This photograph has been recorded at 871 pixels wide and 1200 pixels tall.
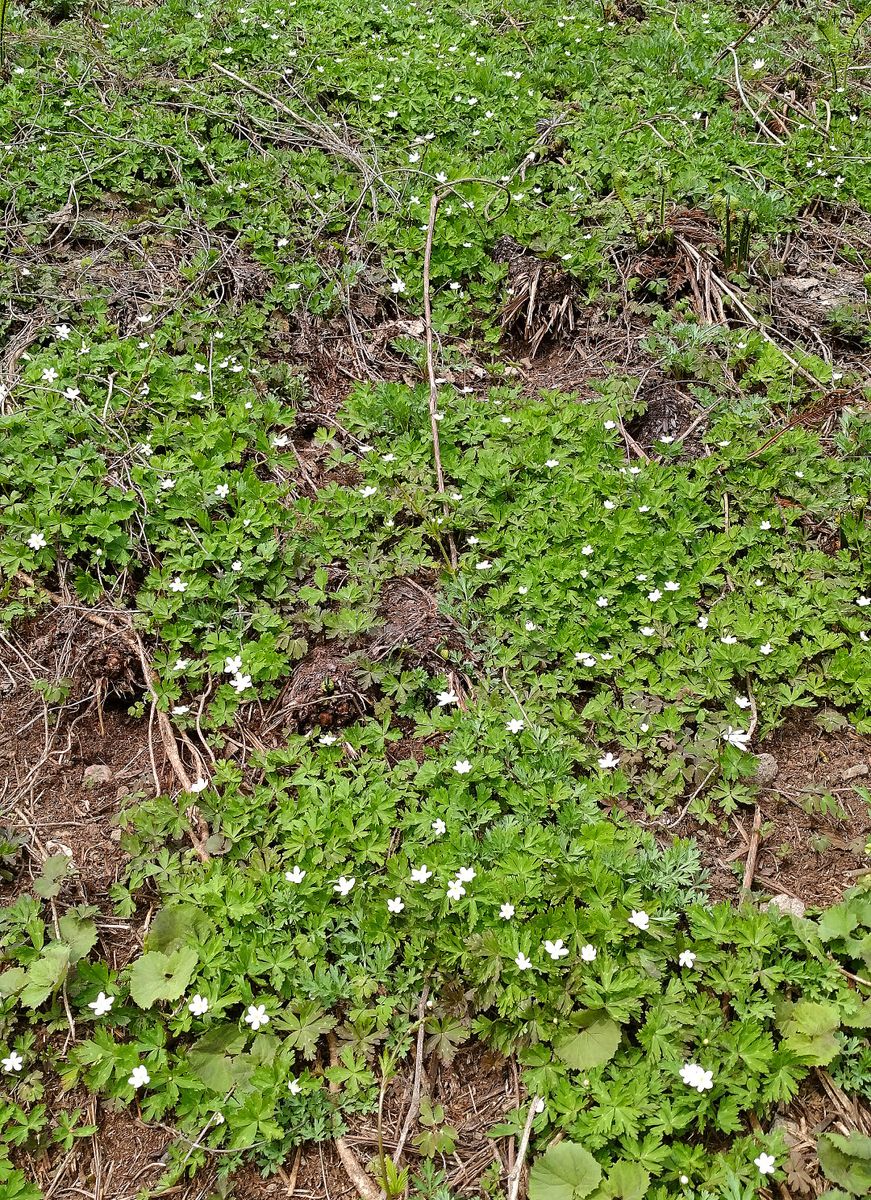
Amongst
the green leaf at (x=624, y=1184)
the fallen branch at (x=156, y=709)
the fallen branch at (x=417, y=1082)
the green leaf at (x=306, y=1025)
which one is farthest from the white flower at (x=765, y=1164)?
the fallen branch at (x=156, y=709)

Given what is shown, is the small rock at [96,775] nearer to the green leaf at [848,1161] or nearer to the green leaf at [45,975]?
the green leaf at [45,975]

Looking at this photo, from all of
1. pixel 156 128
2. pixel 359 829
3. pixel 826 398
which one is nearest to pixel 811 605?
pixel 826 398

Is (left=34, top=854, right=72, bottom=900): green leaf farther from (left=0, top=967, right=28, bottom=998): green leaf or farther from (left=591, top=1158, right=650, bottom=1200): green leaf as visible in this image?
(left=591, top=1158, right=650, bottom=1200): green leaf

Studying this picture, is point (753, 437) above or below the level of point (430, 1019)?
above

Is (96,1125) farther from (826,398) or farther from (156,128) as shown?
(156,128)

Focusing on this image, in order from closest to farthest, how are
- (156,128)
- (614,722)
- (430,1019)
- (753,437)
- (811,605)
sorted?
(430,1019) < (614,722) < (811,605) < (753,437) < (156,128)

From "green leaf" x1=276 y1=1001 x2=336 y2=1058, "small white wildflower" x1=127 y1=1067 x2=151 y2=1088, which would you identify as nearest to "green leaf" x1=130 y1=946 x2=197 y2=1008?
"small white wildflower" x1=127 y1=1067 x2=151 y2=1088

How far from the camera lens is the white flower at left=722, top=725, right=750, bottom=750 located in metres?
3.33

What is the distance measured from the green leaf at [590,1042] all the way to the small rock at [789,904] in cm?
78

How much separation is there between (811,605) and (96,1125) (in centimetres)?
348

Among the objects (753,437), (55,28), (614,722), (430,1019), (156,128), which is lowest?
(430,1019)

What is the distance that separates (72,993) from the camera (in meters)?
2.83

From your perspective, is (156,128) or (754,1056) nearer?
(754,1056)

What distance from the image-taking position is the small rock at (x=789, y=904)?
295cm
